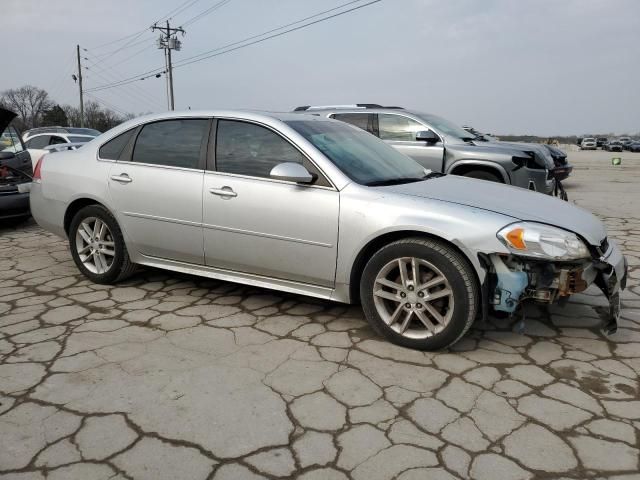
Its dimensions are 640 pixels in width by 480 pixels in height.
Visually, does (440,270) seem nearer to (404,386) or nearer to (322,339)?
(404,386)

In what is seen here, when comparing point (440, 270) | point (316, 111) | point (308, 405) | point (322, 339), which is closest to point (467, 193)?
point (440, 270)

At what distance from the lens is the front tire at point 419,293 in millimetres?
2949

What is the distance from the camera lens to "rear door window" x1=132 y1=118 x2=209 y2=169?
3.91 m

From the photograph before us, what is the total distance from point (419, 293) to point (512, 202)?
90 cm

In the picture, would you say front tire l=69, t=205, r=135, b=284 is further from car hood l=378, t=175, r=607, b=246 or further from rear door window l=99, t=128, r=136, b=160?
car hood l=378, t=175, r=607, b=246

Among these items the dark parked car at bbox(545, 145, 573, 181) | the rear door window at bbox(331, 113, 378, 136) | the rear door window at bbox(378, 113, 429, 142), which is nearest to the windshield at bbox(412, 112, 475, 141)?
the rear door window at bbox(378, 113, 429, 142)

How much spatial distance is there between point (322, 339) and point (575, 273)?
62.4 inches

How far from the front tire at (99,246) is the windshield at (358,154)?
1.79 meters

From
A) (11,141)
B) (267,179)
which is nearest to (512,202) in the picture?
(267,179)

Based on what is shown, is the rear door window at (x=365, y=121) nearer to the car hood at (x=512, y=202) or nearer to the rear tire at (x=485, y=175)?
the rear tire at (x=485, y=175)

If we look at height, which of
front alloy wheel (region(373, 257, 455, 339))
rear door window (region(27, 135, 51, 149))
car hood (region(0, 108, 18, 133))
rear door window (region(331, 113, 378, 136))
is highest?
rear door window (region(331, 113, 378, 136))

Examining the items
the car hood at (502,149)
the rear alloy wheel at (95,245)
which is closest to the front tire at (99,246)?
the rear alloy wheel at (95,245)

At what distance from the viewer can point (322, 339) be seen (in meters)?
3.35

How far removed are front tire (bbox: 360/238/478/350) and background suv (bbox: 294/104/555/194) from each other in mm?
4407
